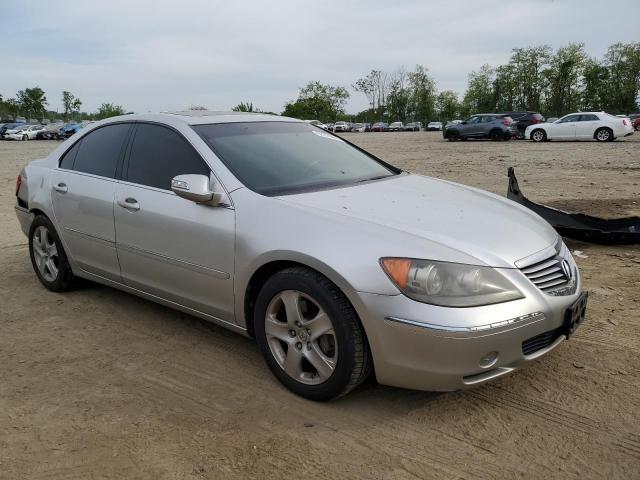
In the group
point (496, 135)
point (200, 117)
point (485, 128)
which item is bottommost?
point (496, 135)

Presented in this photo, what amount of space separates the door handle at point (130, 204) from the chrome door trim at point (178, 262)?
26 centimetres

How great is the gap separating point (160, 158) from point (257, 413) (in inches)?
74.6

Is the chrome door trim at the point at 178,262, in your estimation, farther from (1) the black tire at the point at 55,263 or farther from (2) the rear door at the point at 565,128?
(2) the rear door at the point at 565,128

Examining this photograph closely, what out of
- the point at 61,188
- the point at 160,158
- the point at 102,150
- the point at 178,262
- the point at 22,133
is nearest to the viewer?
the point at 178,262

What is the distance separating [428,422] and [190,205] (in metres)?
1.84

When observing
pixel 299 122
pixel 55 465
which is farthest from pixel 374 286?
pixel 299 122

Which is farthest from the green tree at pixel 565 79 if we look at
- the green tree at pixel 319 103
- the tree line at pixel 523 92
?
the green tree at pixel 319 103

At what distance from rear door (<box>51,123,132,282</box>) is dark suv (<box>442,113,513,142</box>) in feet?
86.5

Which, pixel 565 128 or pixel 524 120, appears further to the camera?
pixel 524 120

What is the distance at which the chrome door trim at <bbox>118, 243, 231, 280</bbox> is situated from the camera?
3.37 metres

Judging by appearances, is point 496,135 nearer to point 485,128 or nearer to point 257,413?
point 485,128

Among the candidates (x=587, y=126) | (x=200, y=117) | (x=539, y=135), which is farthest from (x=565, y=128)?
(x=200, y=117)

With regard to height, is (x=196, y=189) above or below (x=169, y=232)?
above

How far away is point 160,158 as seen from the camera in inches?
155
